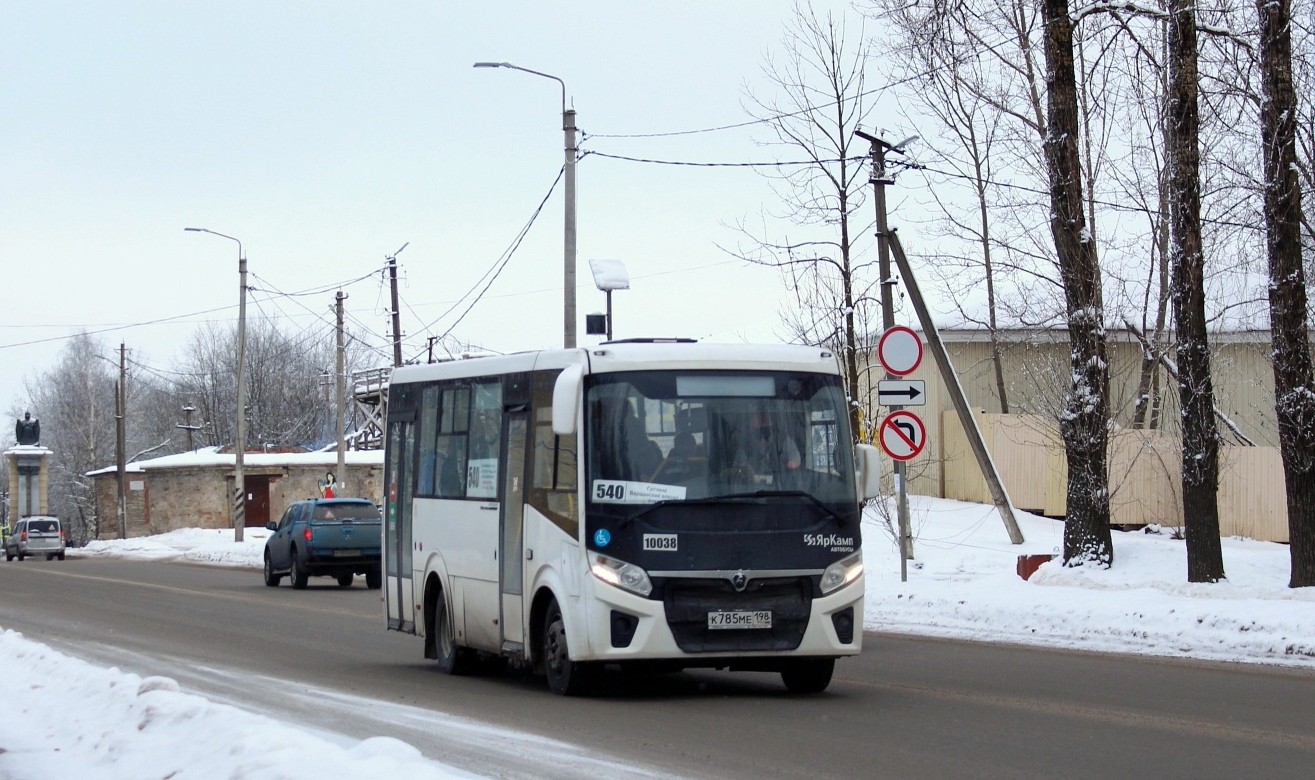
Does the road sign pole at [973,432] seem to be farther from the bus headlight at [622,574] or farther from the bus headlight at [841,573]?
the bus headlight at [622,574]

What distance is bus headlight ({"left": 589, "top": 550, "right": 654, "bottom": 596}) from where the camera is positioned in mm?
10664

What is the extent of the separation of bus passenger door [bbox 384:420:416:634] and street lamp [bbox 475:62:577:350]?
10.5m

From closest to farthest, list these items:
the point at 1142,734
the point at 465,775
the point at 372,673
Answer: the point at 465,775 → the point at 1142,734 → the point at 372,673

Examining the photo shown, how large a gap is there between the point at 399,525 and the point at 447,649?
1.71 m

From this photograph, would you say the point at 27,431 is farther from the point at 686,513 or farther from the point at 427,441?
the point at 686,513

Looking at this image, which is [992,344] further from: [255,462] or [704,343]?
[255,462]

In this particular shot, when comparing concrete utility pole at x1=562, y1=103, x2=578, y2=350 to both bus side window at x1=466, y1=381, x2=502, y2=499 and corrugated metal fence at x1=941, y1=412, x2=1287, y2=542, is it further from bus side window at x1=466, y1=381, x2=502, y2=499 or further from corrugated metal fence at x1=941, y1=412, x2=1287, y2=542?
bus side window at x1=466, y1=381, x2=502, y2=499

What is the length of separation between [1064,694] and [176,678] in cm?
734

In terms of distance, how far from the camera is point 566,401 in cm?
1071

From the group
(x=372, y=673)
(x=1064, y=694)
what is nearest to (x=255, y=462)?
(x=372, y=673)

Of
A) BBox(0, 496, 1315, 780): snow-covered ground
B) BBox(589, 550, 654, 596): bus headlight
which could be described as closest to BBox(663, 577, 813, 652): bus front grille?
BBox(589, 550, 654, 596): bus headlight

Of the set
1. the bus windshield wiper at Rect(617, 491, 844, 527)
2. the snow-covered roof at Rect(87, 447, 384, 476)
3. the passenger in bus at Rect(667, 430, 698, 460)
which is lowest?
the bus windshield wiper at Rect(617, 491, 844, 527)

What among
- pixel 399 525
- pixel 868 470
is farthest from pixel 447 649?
pixel 868 470

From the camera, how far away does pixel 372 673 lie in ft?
45.2
